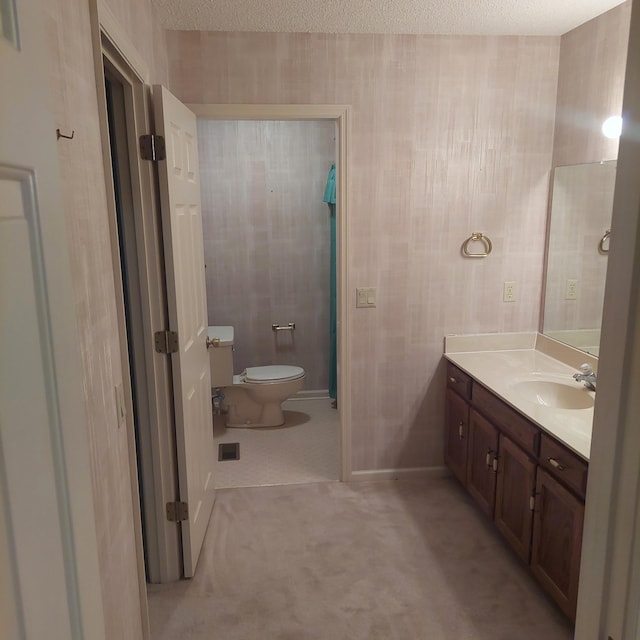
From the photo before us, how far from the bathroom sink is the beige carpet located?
720 millimetres

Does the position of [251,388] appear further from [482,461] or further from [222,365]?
[482,461]

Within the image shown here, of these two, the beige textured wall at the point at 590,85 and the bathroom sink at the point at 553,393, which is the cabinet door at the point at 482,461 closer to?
the bathroom sink at the point at 553,393

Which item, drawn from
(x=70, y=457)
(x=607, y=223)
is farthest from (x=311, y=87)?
(x=70, y=457)

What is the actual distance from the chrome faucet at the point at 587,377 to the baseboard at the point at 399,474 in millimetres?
1091

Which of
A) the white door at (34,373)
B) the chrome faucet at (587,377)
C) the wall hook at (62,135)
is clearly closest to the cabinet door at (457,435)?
the chrome faucet at (587,377)

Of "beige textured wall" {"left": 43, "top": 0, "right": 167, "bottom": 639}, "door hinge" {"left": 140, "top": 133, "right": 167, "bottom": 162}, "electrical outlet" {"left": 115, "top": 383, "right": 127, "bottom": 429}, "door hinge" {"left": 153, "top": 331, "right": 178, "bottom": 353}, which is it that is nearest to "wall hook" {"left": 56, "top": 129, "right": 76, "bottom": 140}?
"beige textured wall" {"left": 43, "top": 0, "right": 167, "bottom": 639}

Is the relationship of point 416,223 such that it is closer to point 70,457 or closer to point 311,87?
point 311,87

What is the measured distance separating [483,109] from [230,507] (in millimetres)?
2567

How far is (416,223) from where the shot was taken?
3000mm

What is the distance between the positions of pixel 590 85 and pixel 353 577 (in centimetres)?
258

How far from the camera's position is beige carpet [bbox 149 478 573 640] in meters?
2.11

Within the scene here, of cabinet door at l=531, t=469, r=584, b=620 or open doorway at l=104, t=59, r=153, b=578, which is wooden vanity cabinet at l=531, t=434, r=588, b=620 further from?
open doorway at l=104, t=59, r=153, b=578

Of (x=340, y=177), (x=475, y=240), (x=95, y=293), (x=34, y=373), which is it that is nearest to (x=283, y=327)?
(x=340, y=177)

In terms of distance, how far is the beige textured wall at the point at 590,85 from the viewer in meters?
2.45
